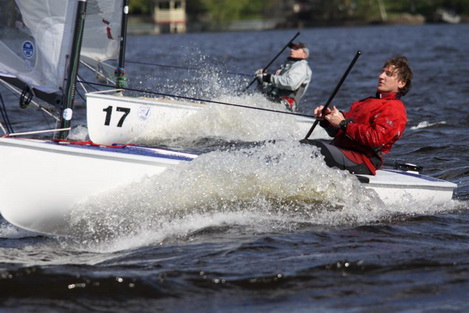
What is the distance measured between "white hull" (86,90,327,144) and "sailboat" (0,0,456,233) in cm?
309

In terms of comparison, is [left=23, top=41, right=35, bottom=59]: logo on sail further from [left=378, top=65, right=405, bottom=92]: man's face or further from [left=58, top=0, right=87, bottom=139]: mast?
[left=378, top=65, right=405, bottom=92]: man's face

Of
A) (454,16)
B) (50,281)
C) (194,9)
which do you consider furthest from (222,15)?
(50,281)

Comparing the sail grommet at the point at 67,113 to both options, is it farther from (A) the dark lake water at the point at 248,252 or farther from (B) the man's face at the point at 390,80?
(B) the man's face at the point at 390,80

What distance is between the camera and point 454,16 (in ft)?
248

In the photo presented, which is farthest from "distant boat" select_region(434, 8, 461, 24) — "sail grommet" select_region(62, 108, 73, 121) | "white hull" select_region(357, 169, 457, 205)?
"sail grommet" select_region(62, 108, 73, 121)

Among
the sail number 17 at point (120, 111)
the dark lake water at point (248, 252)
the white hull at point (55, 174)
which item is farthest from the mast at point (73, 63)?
the sail number 17 at point (120, 111)

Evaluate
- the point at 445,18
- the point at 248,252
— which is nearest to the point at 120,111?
the point at 248,252

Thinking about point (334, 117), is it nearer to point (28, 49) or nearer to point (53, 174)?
point (53, 174)

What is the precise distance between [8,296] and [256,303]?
4.22 ft

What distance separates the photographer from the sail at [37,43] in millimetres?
5793

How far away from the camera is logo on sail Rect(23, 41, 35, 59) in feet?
19.1

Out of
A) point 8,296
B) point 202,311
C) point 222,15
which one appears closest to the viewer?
point 202,311

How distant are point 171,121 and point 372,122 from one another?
14.1 feet

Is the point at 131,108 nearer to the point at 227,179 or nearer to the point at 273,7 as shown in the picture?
the point at 227,179
